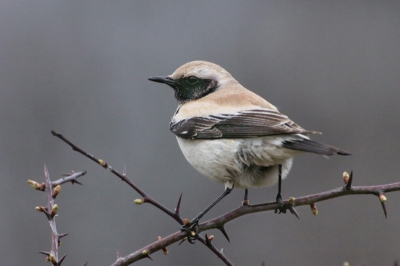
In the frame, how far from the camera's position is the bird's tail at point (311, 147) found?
3.26 metres

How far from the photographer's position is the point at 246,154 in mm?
3955

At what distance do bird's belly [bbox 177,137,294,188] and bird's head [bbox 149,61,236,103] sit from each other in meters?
0.82

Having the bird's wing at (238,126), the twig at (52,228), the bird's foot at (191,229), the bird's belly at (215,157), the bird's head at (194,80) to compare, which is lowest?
the bird's foot at (191,229)

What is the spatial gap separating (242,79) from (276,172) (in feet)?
13.1

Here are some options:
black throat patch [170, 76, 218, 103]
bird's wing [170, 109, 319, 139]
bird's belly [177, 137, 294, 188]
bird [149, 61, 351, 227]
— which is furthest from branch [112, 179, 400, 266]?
black throat patch [170, 76, 218, 103]

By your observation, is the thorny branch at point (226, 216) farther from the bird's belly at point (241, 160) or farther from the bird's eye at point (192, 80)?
the bird's eye at point (192, 80)

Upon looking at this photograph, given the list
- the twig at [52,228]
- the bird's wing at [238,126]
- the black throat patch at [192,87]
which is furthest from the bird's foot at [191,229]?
the black throat patch at [192,87]

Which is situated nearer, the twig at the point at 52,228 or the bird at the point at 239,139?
the twig at the point at 52,228

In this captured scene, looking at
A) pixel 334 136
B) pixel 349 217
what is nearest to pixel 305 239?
pixel 349 217

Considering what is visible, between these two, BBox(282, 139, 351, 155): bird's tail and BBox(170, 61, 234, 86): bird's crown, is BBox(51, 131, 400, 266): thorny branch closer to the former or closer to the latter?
BBox(282, 139, 351, 155): bird's tail

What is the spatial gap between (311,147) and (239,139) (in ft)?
2.35

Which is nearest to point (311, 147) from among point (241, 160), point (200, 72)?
point (241, 160)

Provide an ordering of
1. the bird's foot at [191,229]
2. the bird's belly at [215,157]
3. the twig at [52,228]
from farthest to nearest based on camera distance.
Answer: the bird's belly at [215,157] < the bird's foot at [191,229] < the twig at [52,228]

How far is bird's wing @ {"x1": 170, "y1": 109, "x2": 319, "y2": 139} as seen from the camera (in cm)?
381
